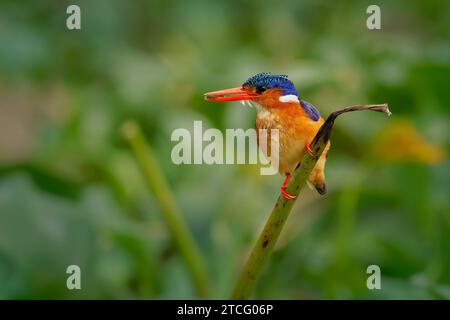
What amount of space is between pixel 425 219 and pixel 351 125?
0.80ft

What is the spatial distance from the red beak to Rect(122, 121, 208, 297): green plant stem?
229mm

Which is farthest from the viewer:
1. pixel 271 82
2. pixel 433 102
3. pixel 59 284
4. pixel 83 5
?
pixel 83 5

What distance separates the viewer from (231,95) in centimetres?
60

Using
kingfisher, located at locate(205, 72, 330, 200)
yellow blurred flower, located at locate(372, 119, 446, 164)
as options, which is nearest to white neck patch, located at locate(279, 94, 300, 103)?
kingfisher, located at locate(205, 72, 330, 200)

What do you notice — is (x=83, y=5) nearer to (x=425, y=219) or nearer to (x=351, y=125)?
(x=351, y=125)

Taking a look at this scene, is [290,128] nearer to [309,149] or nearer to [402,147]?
[309,149]

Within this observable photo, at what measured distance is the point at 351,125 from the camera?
121 centimetres

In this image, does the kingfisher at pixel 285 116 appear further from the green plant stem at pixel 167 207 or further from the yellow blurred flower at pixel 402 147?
the yellow blurred flower at pixel 402 147

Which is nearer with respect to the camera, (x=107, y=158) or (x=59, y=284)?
(x=59, y=284)

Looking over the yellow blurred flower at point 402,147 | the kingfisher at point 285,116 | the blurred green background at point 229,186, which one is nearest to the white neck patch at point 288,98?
the kingfisher at point 285,116

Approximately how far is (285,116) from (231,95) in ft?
0.14

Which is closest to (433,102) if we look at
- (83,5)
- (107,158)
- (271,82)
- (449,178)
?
(449,178)

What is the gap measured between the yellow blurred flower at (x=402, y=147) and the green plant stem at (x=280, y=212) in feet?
1.13
